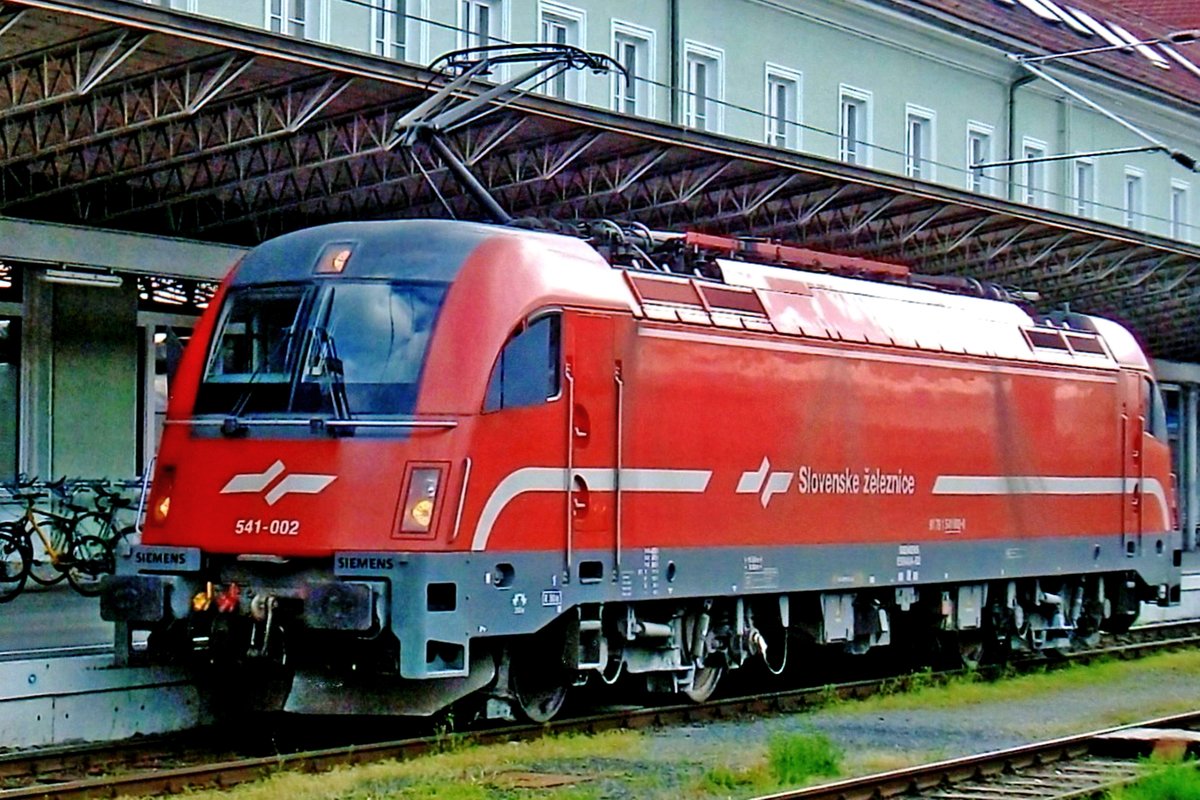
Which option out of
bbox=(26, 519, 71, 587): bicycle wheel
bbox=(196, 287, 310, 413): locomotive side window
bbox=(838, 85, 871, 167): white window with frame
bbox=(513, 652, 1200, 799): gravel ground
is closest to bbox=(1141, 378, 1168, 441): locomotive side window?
bbox=(513, 652, 1200, 799): gravel ground

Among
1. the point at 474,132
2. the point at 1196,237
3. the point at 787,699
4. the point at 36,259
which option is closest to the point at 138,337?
the point at 36,259

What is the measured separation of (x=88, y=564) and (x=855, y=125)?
18.1m

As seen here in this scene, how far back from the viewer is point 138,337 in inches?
893

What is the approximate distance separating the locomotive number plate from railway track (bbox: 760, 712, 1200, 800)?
3.75 m

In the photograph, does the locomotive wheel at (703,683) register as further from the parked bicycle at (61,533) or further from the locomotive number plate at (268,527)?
the parked bicycle at (61,533)

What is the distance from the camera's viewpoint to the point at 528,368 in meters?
13.8

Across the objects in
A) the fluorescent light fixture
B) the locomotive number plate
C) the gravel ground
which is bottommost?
the gravel ground

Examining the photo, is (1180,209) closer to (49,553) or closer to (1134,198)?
(1134,198)

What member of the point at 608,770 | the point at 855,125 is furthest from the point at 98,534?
the point at 855,125

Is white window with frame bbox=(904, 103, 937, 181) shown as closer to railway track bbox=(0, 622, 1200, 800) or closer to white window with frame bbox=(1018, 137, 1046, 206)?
white window with frame bbox=(1018, 137, 1046, 206)

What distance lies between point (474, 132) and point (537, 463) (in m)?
6.22

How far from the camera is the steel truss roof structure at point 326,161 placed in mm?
16203

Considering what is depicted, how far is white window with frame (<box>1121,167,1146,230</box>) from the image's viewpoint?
143ft

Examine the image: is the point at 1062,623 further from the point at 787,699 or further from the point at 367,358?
the point at 367,358
